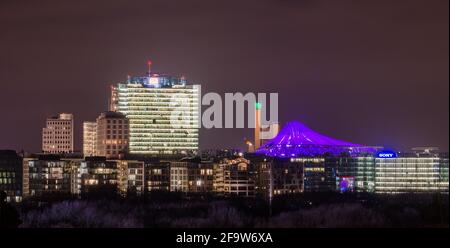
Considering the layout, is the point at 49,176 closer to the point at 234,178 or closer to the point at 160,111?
the point at 234,178

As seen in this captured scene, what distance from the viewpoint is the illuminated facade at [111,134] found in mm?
124812

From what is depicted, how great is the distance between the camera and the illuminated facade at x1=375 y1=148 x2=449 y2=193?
116 meters

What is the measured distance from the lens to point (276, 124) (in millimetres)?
142375

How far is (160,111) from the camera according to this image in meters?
140

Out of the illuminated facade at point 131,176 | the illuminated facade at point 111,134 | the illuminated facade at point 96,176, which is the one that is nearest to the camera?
the illuminated facade at point 96,176

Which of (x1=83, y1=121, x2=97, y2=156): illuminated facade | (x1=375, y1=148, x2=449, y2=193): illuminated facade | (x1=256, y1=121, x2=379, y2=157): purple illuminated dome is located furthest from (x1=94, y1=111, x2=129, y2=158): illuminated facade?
(x1=375, y1=148, x2=449, y2=193): illuminated facade

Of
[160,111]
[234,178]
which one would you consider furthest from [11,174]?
[160,111]

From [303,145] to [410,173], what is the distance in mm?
17593

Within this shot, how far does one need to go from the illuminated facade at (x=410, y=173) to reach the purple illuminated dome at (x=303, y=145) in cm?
560

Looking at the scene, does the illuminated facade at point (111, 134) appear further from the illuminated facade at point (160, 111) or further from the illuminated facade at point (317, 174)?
the illuminated facade at point (317, 174)

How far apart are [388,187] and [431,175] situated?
551 centimetres

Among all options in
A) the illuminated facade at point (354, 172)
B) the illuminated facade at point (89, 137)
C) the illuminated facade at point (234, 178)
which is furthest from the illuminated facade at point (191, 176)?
the illuminated facade at point (89, 137)

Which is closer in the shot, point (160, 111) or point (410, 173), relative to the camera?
point (410, 173)

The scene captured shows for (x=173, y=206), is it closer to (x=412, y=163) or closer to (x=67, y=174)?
(x=67, y=174)
